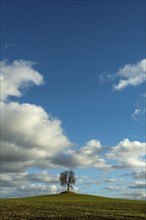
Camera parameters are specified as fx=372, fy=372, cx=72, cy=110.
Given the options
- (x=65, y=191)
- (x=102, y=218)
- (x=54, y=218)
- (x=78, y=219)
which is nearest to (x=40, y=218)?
(x=54, y=218)

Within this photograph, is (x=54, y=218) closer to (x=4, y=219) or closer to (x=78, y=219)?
(x=78, y=219)

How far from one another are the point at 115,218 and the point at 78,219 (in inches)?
250

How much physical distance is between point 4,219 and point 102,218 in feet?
46.4

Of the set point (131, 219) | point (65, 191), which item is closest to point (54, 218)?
point (131, 219)

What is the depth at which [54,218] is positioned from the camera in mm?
51406

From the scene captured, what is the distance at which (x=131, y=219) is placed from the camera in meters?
53.5

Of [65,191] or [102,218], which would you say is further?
[65,191]

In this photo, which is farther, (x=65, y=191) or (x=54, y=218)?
(x=65, y=191)

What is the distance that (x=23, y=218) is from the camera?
51250 mm

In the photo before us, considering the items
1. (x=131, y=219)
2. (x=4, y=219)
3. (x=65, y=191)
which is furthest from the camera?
(x=65, y=191)

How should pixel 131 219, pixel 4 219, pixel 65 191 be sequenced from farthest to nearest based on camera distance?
pixel 65 191 → pixel 131 219 → pixel 4 219

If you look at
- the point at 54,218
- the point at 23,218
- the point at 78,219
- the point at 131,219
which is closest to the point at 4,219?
the point at 23,218

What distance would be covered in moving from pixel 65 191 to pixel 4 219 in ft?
495

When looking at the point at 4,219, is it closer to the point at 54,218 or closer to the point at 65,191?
the point at 54,218
